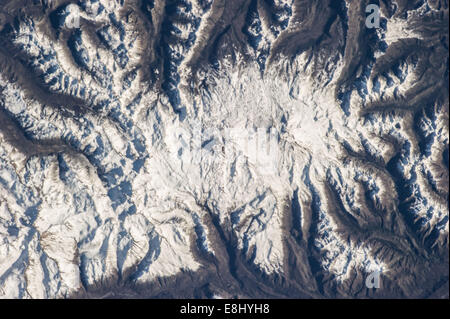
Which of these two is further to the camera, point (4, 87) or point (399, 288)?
point (399, 288)

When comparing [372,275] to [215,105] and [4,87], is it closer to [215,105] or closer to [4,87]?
[215,105]

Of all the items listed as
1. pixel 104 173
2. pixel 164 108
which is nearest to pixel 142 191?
pixel 104 173

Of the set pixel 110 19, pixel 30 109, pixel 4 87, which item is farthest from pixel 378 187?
pixel 4 87

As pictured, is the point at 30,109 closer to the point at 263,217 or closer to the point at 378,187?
the point at 263,217

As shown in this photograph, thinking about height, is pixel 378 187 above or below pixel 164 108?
below
